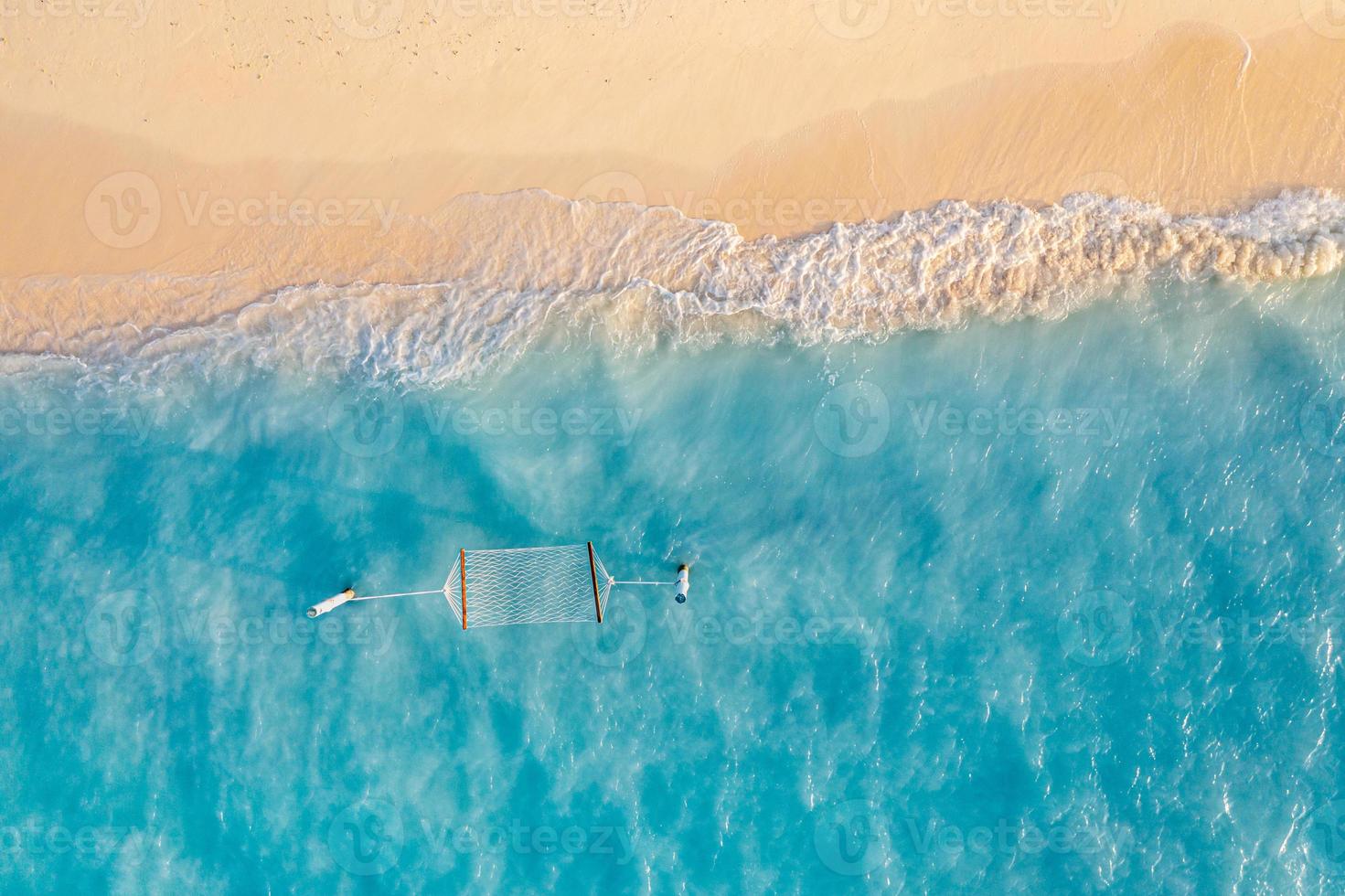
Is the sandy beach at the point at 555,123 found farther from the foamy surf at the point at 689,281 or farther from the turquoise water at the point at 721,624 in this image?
the turquoise water at the point at 721,624

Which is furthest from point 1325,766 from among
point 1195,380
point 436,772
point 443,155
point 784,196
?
point 443,155

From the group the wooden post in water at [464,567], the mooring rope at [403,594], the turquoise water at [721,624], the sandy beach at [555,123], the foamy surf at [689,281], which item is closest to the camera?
the wooden post in water at [464,567]

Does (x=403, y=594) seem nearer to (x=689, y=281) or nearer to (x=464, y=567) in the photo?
(x=464, y=567)

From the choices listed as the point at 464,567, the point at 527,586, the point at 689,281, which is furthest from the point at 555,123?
the point at 527,586

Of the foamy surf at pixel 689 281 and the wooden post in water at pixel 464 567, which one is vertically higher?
the foamy surf at pixel 689 281

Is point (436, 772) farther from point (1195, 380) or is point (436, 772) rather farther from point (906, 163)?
point (1195, 380)

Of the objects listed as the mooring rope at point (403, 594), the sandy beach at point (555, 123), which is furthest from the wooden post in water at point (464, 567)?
the sandy beach at point (555, 123)
